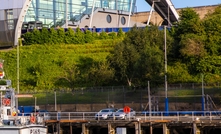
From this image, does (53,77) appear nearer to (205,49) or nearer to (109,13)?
(205,49)

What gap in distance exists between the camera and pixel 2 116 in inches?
1458

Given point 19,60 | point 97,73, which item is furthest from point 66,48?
point 97,73

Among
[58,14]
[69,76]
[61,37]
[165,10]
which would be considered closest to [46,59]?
[61,37]

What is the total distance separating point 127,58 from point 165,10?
1357 inches

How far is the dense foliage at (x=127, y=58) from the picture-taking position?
62938 millimetres

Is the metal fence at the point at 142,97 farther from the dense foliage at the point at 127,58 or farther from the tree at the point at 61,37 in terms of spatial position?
the tree at the point at 61,37

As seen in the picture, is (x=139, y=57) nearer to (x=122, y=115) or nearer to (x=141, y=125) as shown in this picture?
(x=122, y=115)

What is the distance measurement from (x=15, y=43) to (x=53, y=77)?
1399 centimetres

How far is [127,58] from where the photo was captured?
66000 millimetres

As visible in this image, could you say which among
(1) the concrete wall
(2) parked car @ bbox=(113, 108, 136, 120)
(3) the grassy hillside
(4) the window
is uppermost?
(4) the window

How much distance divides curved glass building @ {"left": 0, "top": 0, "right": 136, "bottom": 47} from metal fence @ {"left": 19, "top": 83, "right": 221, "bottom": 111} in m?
22.9

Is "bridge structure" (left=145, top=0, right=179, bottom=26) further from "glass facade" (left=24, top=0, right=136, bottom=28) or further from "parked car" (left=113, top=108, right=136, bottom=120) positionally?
"parked car" (left=113, top=108, right=136, bottom=120)

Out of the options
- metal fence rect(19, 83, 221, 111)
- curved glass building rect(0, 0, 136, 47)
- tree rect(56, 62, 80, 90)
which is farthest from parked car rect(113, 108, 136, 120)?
curved glass building rect(0, 0, 136, 47)

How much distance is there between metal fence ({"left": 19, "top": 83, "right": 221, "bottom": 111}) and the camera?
5353cm
